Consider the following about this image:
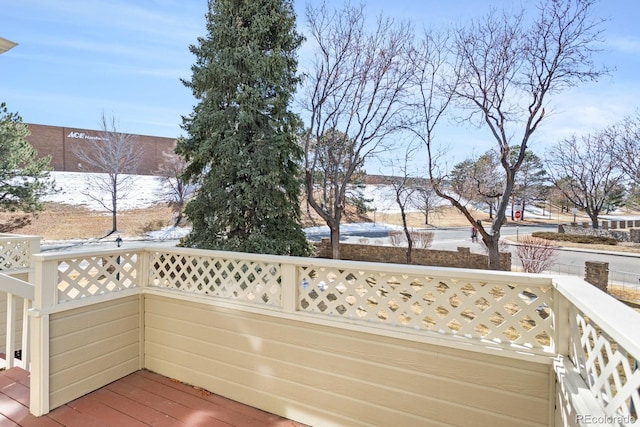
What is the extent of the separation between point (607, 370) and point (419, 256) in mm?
10416

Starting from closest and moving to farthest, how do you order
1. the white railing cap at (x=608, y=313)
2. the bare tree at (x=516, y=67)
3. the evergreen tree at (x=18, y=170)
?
the white railing cap at (x=608, y=313) < the bare tree at (x=516, y=67) < the evergreen tree at (x=18, y=170)

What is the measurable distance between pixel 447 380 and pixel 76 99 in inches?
783

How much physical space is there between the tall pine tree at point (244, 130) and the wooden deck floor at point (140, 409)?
3047 millimetres

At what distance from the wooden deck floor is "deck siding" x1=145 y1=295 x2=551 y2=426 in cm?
10

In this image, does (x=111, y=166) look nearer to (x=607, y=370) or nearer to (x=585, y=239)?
(x=607, y=370)

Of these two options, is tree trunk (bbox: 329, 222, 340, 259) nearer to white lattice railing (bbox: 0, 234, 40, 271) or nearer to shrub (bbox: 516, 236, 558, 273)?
shrub (bbox: 516, 236, 558, 273)

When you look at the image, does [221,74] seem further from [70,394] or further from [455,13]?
[455,13]

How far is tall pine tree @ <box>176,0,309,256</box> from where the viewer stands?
5711 mm

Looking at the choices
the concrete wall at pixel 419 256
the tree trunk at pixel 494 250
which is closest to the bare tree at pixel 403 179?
the concrete wall at pixel 419 256

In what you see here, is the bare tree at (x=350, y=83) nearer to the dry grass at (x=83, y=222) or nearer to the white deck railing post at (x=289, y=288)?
the white deck railing post at (x=289, y=288)

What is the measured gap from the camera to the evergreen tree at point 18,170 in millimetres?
10102

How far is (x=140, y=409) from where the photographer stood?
248cm

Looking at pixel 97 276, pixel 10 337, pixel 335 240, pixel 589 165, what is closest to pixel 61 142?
pixel 335 240

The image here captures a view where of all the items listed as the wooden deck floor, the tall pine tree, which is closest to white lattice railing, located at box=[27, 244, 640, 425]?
the wooden deck floor
